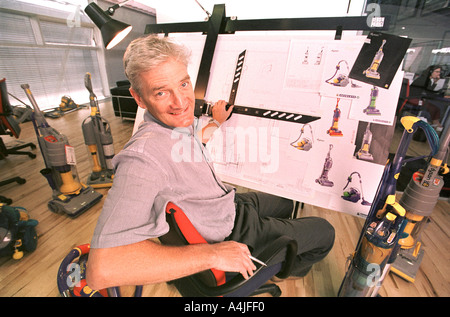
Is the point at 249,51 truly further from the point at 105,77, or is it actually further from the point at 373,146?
the point at 105,77

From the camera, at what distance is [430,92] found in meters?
2.55

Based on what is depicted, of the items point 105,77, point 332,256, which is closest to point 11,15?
point 105,77

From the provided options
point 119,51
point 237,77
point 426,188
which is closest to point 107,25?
point 237,77

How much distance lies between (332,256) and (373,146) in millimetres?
989

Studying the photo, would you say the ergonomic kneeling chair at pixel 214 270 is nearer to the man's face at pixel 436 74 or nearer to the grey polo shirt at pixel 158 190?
the grey polo shirt at pixel 158 190

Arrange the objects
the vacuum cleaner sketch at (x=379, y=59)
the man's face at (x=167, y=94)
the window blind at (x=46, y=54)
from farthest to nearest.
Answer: the window blind at (x=46, y=54), the vacuum cleaner sketch at (x=379, y=59), the man's face at (x=167, y=94)

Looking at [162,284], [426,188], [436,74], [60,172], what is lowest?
[162,284]

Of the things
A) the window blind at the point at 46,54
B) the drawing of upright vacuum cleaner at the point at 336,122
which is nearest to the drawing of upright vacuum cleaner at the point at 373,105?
the drawing of upright vacuum cleaner at the point at 336,122

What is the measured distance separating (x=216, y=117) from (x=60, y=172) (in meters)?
1.65

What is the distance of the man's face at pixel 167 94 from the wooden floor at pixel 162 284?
1.10 m

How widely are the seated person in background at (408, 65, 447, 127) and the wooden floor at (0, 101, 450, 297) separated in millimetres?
1102

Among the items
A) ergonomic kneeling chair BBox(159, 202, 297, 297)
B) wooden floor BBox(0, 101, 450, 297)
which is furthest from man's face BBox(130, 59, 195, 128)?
wooden floor BBox(0, 101, 450, 297)

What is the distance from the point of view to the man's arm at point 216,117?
1293mm

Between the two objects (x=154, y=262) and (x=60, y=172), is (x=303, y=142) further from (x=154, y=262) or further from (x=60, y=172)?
(x=60, y=172)
